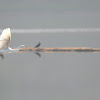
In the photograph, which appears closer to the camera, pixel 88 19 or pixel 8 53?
pixel 8 53

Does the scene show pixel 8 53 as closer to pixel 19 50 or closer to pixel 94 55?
pixel 19 50

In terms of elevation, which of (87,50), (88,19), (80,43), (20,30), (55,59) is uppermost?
(88,19)

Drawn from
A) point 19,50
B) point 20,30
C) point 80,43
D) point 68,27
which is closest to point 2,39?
point 19,50

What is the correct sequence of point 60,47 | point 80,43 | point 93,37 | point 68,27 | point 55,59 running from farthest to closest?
point 68,27 → point 93,37 → point 80,43 → point 60,47 → point 55,59

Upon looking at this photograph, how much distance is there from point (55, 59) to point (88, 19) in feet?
64.3

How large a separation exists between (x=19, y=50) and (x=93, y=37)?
16.8 ft

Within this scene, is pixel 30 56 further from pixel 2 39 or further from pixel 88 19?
pixel 88 19

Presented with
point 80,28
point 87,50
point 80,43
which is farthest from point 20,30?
point 87,50

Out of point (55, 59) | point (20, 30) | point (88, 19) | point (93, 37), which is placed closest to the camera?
point (55, 59)

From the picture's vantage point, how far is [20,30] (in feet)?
94.8

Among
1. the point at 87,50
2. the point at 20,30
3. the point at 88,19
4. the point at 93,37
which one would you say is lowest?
the point at 87,50

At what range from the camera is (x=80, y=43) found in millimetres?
20172

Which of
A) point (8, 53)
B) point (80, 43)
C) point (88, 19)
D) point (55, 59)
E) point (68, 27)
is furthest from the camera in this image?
point (88, 19)

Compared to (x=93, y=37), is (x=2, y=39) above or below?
below
